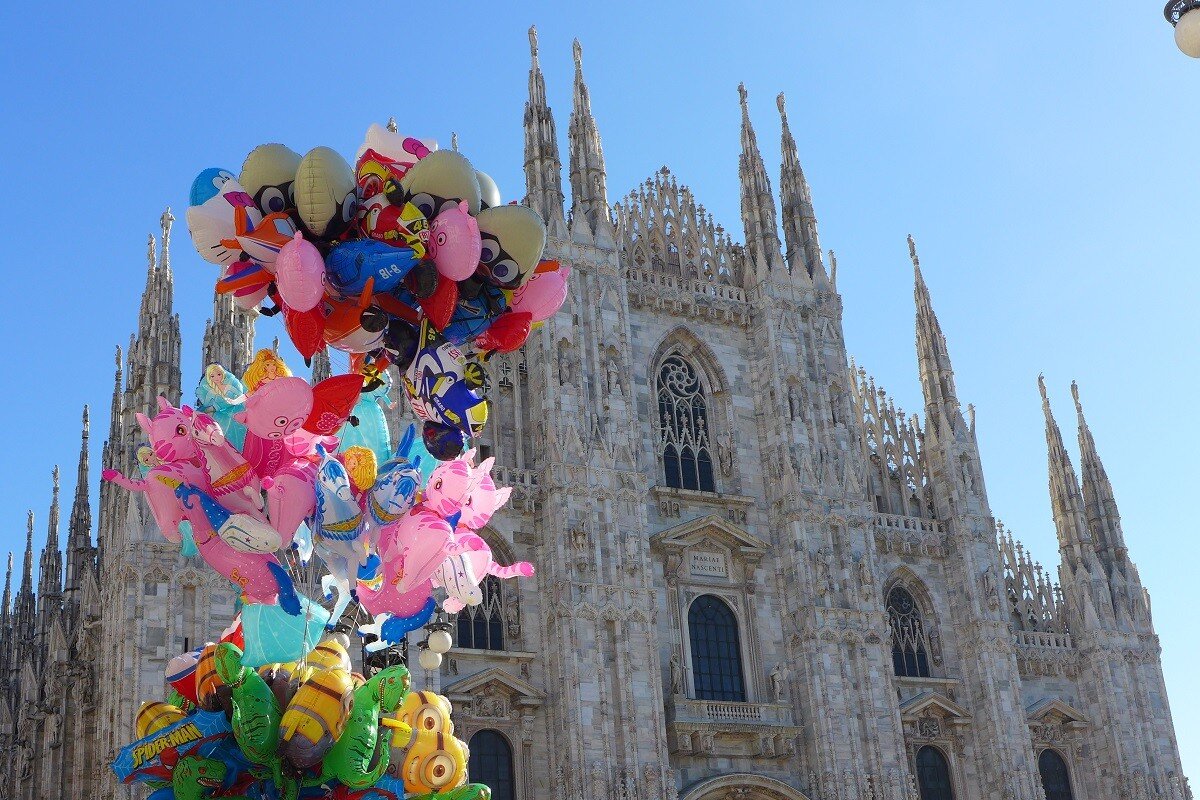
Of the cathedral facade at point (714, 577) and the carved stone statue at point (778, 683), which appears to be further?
the carved stone statue at point (778, 683)

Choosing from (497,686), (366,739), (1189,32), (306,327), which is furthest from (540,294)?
(497,686)

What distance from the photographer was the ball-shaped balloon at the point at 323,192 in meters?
11.8

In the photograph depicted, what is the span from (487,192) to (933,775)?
72.1ft

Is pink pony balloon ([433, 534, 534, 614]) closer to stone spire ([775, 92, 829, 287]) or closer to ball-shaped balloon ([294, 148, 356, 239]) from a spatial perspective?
ball-shaped balloon ([294, 148, 356, 239])

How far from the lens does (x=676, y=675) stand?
27.7 meters

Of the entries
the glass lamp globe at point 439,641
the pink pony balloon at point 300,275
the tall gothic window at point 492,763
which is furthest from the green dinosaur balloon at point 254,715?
the tall gothic window at point 492,763

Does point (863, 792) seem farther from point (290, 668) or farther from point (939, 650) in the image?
point (290, 668)

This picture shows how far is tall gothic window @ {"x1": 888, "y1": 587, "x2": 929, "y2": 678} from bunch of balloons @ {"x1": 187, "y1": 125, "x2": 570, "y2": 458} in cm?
2097

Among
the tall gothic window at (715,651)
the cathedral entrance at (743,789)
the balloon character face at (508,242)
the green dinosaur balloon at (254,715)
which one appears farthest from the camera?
the tall gothic window at (715,651)

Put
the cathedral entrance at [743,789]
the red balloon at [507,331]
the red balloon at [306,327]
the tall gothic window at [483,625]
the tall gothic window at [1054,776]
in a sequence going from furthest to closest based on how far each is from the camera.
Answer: the tall gothic window at [1054,776]
the cathedral entrance at [743,789]
the tall gothic window at [483,625]
the red balloon at [507,331]
the red balloon at [306,327]

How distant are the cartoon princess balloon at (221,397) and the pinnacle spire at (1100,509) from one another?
88.4ft

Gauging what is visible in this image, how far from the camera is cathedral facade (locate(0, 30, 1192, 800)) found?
2603cm

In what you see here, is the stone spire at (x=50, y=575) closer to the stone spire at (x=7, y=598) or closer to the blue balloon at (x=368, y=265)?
the stone spire at (x=7, y=598)

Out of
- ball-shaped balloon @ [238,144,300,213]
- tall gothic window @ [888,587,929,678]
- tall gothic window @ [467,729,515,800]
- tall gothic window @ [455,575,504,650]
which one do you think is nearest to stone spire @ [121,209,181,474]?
tall gothic window @ [455,575,504,650]
